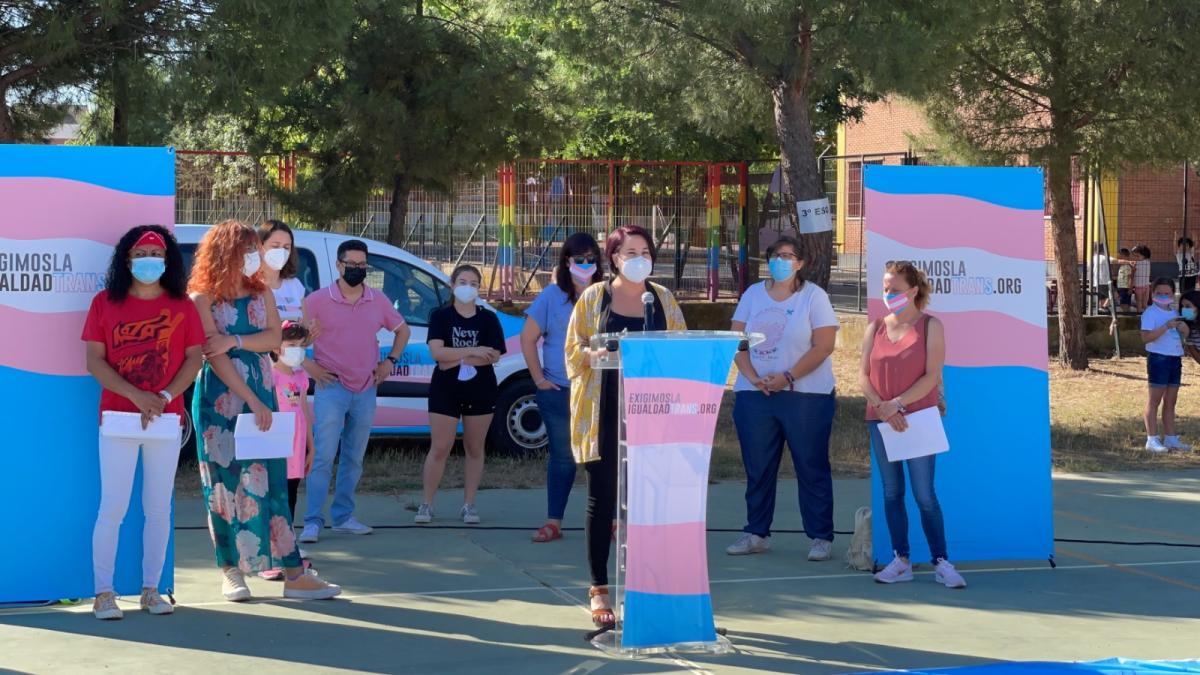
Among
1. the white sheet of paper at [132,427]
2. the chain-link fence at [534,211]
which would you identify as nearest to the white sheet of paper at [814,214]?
the chain-link fence at [534,211]

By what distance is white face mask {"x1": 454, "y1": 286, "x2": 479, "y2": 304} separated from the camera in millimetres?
A: 8766

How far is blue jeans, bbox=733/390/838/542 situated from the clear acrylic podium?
2124 mm

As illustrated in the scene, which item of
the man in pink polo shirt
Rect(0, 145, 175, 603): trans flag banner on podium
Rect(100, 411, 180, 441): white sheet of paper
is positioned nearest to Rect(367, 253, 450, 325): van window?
the man in pink polo shirt

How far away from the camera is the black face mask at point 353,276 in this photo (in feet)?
27.5

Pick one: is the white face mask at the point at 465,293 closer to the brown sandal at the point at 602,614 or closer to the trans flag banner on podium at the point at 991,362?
the trans flag banner on podium at the point at 991,362

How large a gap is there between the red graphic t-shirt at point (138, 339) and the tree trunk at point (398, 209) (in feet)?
35.1

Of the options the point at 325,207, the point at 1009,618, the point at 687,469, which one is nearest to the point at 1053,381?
the point at 325,207

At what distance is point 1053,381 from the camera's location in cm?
1766

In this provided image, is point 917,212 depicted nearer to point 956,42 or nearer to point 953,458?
point 953,458

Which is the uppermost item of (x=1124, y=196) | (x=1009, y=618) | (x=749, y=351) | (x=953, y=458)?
(x=1124, y=196)

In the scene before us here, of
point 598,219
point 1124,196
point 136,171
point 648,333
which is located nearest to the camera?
point 648,333

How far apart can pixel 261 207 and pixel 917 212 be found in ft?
36.3

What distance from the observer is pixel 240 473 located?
6.86 metres

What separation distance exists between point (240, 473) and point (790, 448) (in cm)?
310
